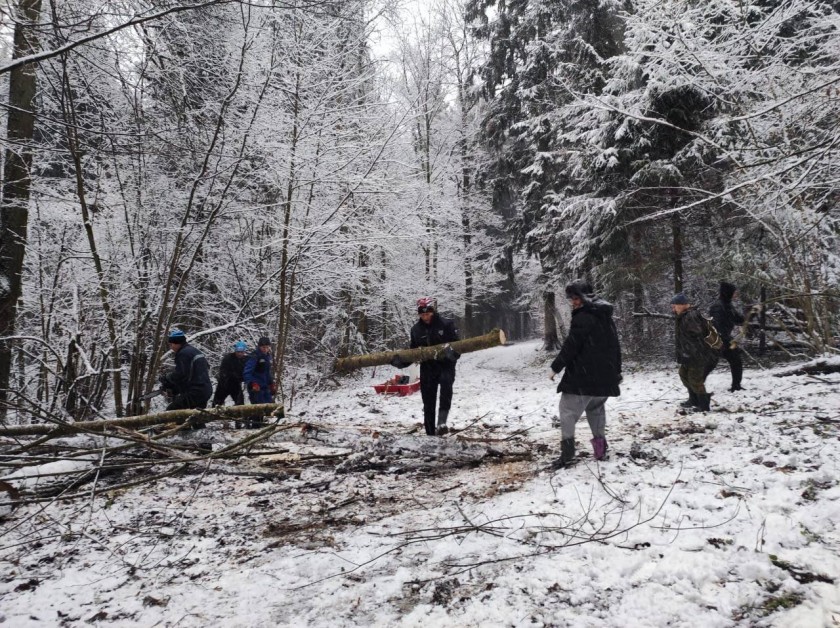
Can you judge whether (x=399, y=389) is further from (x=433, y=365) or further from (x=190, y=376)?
(x=190, y=376)

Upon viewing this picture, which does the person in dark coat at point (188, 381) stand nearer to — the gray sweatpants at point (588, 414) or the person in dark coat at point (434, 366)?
the person in dark coat at point (434, 366)

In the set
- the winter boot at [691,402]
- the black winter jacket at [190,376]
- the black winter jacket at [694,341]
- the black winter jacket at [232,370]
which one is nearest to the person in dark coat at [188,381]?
the black winter jacket at [190,376]

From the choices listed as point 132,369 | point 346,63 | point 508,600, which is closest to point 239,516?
point 508,600

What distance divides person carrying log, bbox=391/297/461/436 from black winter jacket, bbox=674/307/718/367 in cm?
326

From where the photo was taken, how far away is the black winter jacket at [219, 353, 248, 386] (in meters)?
8.58

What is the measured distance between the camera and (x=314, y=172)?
30.3 ft

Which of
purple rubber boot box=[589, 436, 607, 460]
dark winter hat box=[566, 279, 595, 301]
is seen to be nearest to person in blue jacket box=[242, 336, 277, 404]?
dark winter hat box=[566, 279, 595, 301]

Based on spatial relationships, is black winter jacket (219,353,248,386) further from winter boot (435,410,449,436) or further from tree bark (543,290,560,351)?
tree bark (543,290,560,351)

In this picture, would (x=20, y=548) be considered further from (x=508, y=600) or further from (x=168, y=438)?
(x=508, y=600)

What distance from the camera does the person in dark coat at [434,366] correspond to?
19.6 ft

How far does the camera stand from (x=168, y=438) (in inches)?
205

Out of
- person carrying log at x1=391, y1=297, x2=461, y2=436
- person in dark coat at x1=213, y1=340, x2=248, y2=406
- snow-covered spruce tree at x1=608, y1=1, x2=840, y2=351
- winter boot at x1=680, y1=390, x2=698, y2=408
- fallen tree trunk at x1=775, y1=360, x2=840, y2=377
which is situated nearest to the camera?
snow-covered spruce tree at x1=608, y1=1, x2=840, y2=351

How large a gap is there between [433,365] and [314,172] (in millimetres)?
5373

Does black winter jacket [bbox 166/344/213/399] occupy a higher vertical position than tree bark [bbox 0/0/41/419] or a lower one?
lower
